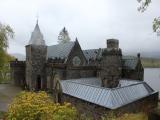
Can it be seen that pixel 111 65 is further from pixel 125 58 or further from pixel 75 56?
pixel 125 58

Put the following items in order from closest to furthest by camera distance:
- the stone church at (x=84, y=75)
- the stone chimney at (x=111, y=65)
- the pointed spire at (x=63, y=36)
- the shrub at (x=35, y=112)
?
the shrub at (x=35, y=112), the stone church at (x=84, y=75), the stone chimney at (x=111, y=65), the pointed spire at (x=63, y=36)

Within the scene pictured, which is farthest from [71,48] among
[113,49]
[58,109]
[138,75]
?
[58,109]

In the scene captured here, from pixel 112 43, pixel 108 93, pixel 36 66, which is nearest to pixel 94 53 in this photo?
pixel 36 66

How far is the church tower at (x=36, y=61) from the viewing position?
42.2 metres

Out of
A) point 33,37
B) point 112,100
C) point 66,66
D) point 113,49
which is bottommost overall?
point 112,100

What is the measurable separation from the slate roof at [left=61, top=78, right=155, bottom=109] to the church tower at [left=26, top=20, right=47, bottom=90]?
13264 mm

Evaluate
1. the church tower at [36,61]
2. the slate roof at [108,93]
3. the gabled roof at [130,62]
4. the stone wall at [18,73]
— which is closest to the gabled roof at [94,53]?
the gabled roof at [130,62]

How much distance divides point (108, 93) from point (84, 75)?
20.1 meters

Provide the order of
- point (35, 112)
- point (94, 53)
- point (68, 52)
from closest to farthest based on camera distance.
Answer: point (35, 112) → point (68, 52) → point (94, 53)

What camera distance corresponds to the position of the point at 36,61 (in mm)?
42375

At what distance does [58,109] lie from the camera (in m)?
14.6

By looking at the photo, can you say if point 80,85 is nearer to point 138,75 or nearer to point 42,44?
point 42,44

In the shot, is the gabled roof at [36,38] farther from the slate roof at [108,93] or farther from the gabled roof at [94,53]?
the slate roof at [108,93]

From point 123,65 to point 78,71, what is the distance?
482 inches
